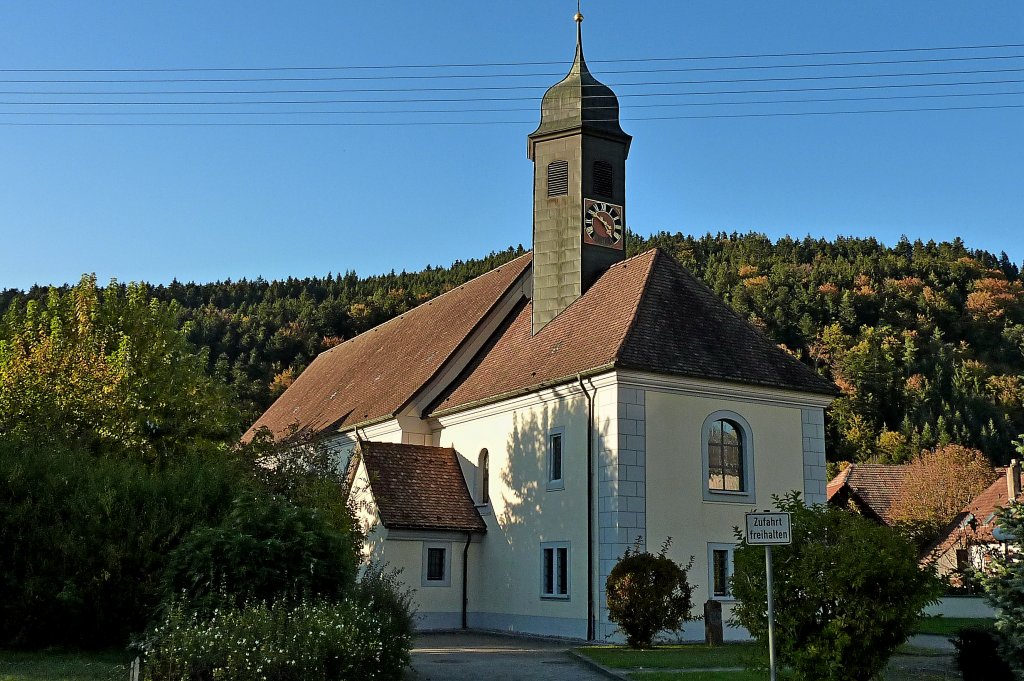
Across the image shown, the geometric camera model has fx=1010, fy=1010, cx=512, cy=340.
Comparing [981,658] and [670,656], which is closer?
[981,658]

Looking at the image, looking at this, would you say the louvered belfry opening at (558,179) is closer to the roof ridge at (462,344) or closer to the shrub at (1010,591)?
the roof ridge at (462,344)

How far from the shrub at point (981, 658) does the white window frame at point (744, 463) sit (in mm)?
8627

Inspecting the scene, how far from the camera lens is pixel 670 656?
17.9 m

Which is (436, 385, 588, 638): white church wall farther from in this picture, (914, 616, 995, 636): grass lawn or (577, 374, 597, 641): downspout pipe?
(914, 616, 995, 636): grass lawn

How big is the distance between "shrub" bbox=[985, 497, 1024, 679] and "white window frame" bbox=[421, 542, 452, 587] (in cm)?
1426

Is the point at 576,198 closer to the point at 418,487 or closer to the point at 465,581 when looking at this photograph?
the point at 418,487

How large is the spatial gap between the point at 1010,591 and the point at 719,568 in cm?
942

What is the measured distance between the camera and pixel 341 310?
75.1 metres

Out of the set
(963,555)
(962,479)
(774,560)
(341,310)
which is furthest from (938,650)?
(341,310)

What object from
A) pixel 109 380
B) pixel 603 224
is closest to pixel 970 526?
pixel 603 224

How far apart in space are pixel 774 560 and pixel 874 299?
78.2m

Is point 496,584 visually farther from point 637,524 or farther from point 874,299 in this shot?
point 874,299

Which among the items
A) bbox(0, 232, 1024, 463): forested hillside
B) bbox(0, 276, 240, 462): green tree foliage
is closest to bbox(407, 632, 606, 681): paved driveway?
bbox(0, 276, 240, 462): green tree foliage

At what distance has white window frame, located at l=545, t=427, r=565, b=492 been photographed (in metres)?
23.3
